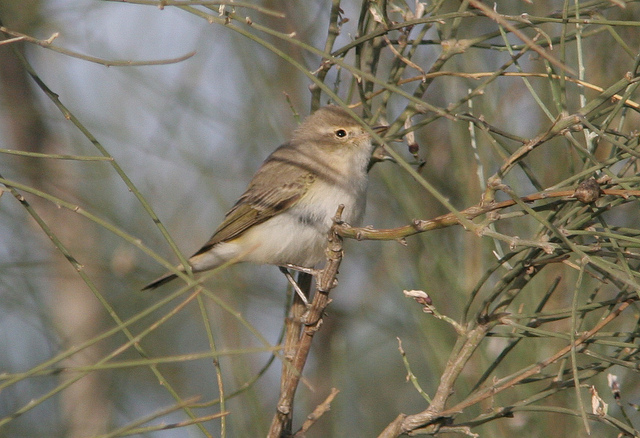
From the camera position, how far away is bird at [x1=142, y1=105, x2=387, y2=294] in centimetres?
409

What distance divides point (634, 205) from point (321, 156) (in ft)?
5.83

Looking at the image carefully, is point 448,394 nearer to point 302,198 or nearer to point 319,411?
point 319,411

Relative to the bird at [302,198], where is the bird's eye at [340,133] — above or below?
above

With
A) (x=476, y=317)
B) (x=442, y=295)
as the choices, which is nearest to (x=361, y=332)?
(x=442, y=295)

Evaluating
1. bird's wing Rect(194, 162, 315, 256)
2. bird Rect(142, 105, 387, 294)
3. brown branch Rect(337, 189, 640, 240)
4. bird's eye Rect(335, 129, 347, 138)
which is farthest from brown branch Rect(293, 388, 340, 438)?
bird's eye Rect(335, 129, 347, 138)

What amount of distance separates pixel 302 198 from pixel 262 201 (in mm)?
342

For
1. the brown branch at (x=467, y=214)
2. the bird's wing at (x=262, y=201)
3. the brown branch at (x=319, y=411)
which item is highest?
the brown branch at (x=467, y=214)

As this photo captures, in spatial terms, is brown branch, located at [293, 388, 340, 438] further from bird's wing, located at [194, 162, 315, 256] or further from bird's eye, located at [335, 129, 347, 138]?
bird's eye, located at [335, 129, 347, 138]

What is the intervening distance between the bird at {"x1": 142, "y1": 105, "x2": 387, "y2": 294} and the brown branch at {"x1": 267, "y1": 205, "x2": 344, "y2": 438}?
1.07m

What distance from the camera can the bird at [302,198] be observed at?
409 cm

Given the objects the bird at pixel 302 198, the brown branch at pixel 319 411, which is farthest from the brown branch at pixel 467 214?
the bird at pixel 302 198

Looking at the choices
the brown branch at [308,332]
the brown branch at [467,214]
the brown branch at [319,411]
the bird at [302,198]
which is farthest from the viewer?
the bird at [302,198]

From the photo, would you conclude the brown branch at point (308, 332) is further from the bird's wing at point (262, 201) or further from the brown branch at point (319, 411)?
the bird's wing at point (262, 201)

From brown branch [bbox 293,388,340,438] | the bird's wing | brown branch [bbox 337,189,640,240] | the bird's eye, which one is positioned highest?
the bird's eye
